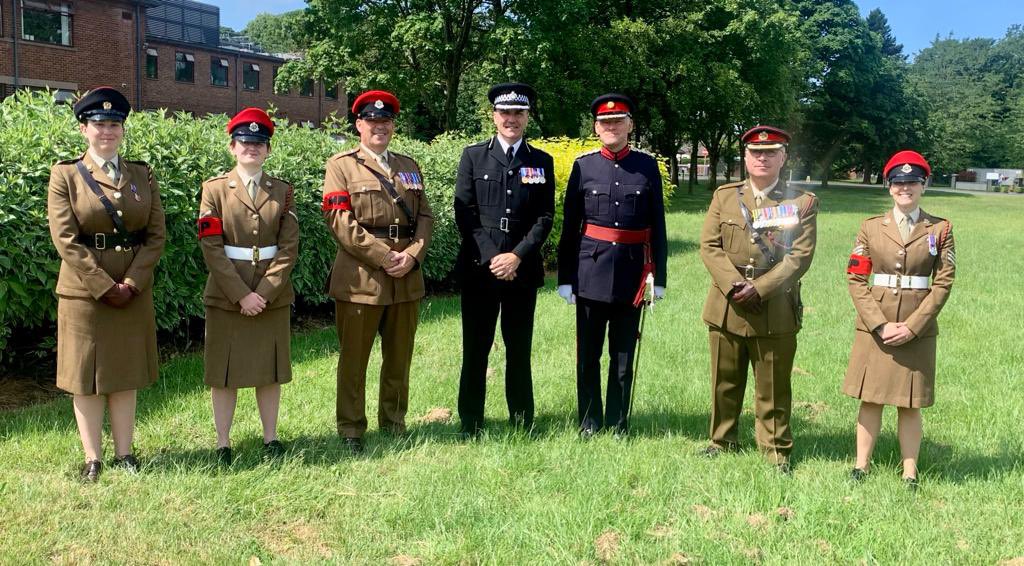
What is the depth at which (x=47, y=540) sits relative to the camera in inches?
143

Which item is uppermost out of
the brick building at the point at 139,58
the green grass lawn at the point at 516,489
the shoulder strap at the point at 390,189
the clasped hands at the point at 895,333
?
the brick building at the point at 139,58

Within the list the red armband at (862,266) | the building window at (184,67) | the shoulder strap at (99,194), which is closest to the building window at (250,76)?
the building window at (184,67)

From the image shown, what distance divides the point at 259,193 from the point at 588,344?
7.28 ft

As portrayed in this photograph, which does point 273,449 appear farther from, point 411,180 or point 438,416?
point 411,180

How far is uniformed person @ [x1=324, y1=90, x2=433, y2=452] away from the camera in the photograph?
4.91 meters

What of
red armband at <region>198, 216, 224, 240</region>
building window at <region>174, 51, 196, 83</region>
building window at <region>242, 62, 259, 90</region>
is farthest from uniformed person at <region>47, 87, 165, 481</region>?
building window at <region>242, 62, 259, 90</region>

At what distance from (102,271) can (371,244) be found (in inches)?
57.1

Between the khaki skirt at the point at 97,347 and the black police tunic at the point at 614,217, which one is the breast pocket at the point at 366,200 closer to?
the black police tunic at the point at 614,217

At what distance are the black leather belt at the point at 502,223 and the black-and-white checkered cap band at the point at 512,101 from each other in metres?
0.68

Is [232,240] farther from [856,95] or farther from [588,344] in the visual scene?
[856,95]

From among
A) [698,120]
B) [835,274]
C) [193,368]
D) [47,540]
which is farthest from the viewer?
[698,120]

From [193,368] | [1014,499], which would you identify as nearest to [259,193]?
[193,368]

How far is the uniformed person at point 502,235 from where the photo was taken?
5.03 m

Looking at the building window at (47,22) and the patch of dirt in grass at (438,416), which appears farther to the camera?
the building window at (47,22)
